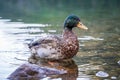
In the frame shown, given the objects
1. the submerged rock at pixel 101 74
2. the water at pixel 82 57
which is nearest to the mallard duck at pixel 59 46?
the water at pixel 82 57

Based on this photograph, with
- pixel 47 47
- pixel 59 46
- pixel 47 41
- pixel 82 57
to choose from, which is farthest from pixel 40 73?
pixel 82 57

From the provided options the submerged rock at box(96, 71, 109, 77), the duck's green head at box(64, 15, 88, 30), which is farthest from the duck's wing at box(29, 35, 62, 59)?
the submerged rock at box(96, 71, 109, 77)

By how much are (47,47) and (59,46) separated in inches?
17.7

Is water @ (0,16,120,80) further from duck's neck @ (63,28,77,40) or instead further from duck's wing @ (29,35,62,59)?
duck's neck @ (63,28,77,40)

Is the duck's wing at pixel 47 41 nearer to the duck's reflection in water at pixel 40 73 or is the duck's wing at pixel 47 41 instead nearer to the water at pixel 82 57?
the water at pixel 82 57

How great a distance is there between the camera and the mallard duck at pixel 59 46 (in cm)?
1141

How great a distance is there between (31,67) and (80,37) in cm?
719

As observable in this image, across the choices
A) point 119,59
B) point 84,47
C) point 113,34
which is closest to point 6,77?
point 119,59

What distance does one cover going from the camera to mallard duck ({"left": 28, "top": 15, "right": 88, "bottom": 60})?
11.4 m

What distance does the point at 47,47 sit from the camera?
11.6 meters

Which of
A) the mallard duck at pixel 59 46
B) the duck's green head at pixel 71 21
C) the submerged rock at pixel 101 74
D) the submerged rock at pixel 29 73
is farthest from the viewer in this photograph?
the duck's green head at pixel 71 21

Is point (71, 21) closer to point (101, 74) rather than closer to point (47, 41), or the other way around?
point (47, 41)

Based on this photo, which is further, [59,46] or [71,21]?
[71,21]

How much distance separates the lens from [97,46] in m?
14.1
